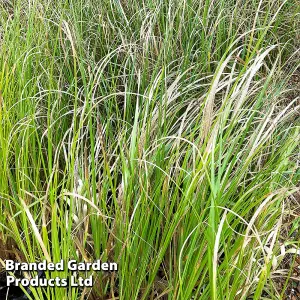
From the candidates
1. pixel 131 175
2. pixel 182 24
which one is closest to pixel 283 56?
pixel 182 24

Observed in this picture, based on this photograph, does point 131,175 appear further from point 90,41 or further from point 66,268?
point 90,41

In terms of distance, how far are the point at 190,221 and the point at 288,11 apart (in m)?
1.46

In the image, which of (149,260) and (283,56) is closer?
(149,260)

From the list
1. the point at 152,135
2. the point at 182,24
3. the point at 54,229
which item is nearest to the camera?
the point at 54,229

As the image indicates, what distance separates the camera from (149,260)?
3.42 ft

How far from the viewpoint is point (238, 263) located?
89 centimetres

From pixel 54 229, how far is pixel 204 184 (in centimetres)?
37

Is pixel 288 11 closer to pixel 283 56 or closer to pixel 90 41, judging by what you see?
pixel 283 56

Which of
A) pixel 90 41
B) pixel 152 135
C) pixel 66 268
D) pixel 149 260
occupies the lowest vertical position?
pixel 149 260

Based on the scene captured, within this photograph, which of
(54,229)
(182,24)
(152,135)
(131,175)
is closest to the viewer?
(54,229)

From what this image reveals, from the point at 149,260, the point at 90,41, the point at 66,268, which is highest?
the point at 90,41

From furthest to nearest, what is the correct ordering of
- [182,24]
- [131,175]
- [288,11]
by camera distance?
[288,11], [182,24], [131,175]

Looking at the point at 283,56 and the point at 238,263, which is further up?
the point at 283,56

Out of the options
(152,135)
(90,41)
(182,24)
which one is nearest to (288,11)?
(182,24)
